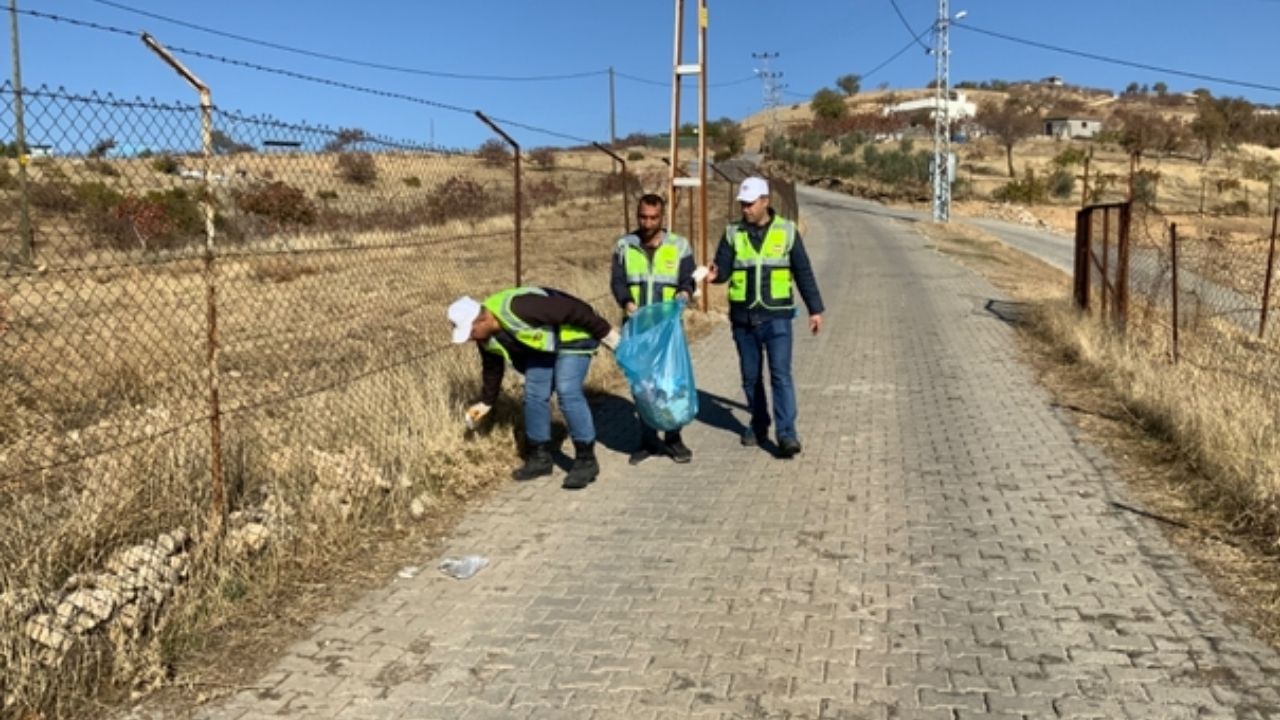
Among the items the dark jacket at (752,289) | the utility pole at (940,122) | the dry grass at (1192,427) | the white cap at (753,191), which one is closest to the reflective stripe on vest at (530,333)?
the dark jacket at (752,289)

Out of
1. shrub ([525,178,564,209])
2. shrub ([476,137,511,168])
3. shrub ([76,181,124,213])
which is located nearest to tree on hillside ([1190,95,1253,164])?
shrub ([525,178,564,209])

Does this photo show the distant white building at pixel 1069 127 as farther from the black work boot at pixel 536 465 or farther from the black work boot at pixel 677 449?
the black work boot at pixel 536 465

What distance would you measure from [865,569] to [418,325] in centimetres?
904

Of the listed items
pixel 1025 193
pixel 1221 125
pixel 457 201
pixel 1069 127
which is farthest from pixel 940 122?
pixel 1069 127

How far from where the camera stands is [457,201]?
50.8 ft

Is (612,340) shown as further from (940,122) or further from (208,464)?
(940,122)

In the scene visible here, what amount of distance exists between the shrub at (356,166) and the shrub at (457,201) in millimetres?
4865

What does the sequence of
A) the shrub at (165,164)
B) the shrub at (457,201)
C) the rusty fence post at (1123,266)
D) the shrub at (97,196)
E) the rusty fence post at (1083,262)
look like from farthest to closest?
the shrub at (457,201) < the rusty fence post at (1083,262) < the rusty fence post at (1123,266) < the shrub at (97,196) < the shrub at (165,164)

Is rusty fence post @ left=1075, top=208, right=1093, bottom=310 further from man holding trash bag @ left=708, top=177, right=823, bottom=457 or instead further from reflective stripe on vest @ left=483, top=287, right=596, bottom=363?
reflective stripe on vest @ left=483, top=287, right=596, bottom=363

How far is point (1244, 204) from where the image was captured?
47938mm

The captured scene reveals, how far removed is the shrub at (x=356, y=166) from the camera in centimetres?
702

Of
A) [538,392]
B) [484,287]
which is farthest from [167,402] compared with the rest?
[484,287]

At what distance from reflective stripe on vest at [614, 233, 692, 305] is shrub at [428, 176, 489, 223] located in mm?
7172

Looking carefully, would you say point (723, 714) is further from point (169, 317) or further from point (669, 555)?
point (169, 317)
